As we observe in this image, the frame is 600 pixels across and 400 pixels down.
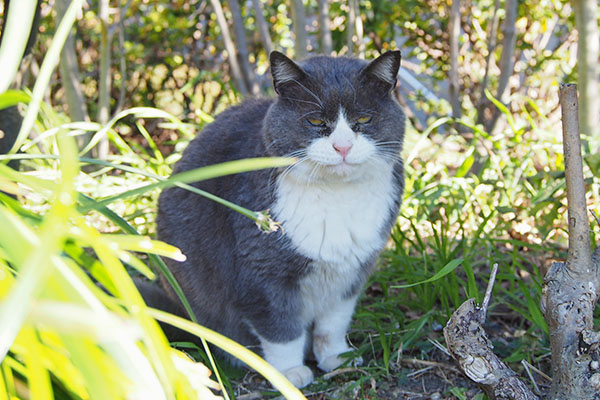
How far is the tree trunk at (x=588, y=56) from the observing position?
278cm

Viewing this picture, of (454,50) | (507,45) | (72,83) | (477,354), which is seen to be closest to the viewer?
(477,354)

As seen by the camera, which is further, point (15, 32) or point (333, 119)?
point (333, 119)

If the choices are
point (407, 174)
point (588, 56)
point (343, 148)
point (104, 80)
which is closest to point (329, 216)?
point (343, 148)

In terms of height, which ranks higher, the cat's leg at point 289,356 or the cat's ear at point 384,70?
the cat's ear at point 384,70

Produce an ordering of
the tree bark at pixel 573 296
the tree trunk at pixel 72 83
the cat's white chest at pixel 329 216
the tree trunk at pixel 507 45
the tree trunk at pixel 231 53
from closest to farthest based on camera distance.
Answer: the tree bark at pixel 573 296 → the cat's white chest at pixel 329 216 → the tree trunk at pixel 507 45 → the tree trunk at pixel 72 83 → the tree trunk at pixel 231 53

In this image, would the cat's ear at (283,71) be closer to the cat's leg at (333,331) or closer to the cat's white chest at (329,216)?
the cat's white chest at (329,216)

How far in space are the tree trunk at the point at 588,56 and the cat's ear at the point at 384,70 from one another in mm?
1254

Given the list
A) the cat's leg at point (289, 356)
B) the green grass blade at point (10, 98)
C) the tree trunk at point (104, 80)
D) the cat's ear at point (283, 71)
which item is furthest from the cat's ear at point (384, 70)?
the tree trunk at point (104, 80)

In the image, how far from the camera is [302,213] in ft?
6.24

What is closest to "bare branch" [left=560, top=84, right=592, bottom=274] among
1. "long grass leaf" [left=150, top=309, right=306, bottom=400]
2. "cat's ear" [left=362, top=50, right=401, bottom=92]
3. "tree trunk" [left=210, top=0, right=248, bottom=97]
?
"cat's ear" [left=362, top=50, right=401, bottom=92]

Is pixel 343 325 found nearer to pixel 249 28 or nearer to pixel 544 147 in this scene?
pixel 544 147

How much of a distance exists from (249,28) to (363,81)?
2880 millimetres

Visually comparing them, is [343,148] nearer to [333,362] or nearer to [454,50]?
[333,362]

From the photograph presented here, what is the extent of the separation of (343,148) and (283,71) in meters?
0.31
